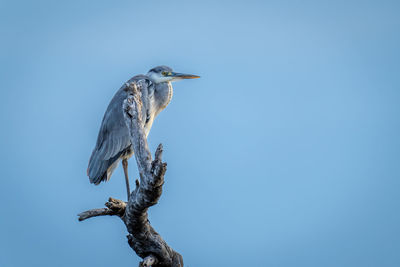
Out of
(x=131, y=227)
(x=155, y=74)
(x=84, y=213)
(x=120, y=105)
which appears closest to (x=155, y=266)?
(x=131, y=227)

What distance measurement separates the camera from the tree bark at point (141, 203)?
419 centimetres

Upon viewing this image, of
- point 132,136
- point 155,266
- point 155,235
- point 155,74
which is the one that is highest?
point 155,74

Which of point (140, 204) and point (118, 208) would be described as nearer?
point (140, 204)

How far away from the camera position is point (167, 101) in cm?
721

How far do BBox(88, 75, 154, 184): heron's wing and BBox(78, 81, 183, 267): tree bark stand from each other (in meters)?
1.43

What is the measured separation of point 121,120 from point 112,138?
0.99 feet

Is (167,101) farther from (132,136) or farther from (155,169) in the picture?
(155,169)

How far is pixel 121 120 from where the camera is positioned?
6.93 m

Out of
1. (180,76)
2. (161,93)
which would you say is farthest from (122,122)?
(180,76)

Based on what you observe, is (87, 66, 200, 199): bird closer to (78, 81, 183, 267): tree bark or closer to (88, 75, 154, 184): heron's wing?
(88, 75, 154, 184): heron's wing

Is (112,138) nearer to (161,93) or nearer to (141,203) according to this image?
(161,93)

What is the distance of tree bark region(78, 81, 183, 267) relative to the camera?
4.19 meters

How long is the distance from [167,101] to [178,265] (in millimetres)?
2619

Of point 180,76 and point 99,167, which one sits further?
point 180,76
